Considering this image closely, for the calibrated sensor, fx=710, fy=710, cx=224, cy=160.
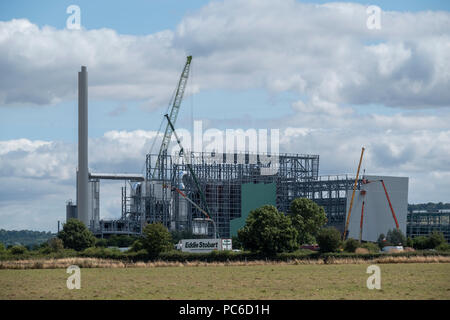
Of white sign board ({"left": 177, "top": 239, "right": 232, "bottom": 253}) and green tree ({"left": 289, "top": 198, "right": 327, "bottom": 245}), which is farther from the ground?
green tree ({"left": 289, "top": 198, "right": 327, "bottom": 245})

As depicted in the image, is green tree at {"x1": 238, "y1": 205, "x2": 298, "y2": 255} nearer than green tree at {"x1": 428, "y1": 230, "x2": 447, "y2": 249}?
Yes

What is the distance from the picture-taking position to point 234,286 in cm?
4775

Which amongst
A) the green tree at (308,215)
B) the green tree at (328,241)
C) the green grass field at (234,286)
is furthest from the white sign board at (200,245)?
the green tree at (308,215)

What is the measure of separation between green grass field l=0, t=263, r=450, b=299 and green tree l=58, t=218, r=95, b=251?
4317cm

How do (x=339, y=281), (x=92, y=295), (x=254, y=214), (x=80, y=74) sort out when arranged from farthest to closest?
(x=80, y=74)
(x=254, y=214)
(x=339, y=281)
(x=92, y=295)

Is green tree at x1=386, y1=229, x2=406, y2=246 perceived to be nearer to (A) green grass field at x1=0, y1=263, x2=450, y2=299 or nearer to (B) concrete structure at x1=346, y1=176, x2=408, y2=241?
(B) concrete structure at x1=346, y1=176, x2=408, y2=241

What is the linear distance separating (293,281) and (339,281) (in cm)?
331

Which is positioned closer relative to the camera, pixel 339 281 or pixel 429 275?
pixel 339 281

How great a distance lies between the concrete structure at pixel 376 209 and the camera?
137625 millimetres

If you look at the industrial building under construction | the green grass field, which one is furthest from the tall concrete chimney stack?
the green grass field

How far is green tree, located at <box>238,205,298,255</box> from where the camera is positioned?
8394cm
